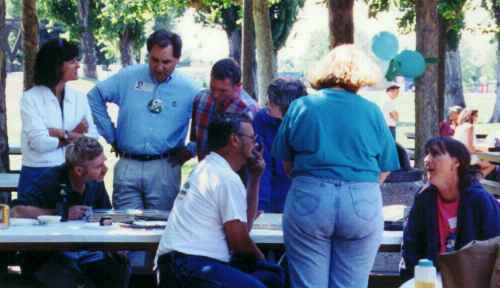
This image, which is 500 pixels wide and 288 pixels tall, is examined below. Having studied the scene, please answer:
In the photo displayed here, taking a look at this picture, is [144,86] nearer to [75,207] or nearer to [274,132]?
[274,132]

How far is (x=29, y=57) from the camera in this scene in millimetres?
13586

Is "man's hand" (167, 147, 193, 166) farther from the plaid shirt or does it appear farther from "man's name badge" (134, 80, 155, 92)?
"man's name badge" (134, 80, 155, 92)

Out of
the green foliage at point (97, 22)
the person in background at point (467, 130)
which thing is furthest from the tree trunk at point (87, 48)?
the person in background at point (467, 130)

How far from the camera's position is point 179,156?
6910mm

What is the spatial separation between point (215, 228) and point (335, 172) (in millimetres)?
646

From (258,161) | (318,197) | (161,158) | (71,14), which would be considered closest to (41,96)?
(161,158)

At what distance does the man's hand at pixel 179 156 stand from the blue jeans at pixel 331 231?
1551 mm

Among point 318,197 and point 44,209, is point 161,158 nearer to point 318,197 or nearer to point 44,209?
point 44,209

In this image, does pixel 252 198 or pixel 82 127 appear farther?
pixel 82 127

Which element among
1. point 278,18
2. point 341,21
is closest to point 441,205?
point 341,21

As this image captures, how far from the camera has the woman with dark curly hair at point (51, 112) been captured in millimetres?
6641

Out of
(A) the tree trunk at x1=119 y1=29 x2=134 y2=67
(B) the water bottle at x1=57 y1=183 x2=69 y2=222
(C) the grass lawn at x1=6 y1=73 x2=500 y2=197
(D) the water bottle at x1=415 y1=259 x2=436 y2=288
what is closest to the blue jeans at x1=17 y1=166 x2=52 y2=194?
(B) the water bottle at x1=57 y1=183 x2=69 y2=222

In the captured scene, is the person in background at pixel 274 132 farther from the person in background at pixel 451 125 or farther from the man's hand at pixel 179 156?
the person in background at pixel 451 125

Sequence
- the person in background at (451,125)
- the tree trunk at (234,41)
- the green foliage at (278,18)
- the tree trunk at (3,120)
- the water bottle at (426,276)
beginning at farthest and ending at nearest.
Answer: the tree trunk at (234,41)
the green foliage at (278,18)
the person in background at (451,125)
the tree trunk at (3,120)
the water bottle at (426,276)
